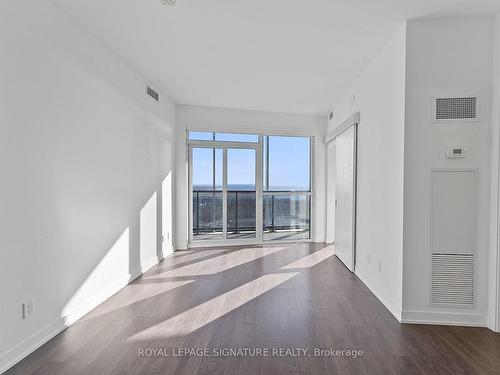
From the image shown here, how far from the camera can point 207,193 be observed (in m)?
5.82

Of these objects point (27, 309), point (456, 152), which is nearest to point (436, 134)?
point (456, 152)

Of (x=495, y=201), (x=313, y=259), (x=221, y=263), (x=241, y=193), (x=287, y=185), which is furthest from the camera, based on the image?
(x=287, y=185)

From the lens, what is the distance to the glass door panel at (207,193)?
5.74 meters

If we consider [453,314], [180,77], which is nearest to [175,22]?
[180,77]

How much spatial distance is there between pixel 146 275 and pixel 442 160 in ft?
12.4

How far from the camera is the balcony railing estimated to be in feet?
19.2

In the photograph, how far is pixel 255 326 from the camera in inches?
101

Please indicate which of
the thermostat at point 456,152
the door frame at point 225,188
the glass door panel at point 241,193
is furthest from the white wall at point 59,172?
the thermostat at point 456,152

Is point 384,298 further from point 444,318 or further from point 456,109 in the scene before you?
point 456,109

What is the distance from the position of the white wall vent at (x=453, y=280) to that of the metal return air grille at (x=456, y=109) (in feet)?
4.12

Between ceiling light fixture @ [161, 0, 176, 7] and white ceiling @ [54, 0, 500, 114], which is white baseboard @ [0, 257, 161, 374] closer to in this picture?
white ceiling @ [54, 0, 500, 114]

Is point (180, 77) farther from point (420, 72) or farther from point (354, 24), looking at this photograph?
point (420, 72)

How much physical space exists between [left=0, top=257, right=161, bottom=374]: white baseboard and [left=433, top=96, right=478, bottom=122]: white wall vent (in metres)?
3.74

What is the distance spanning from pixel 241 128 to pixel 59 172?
374 cm
